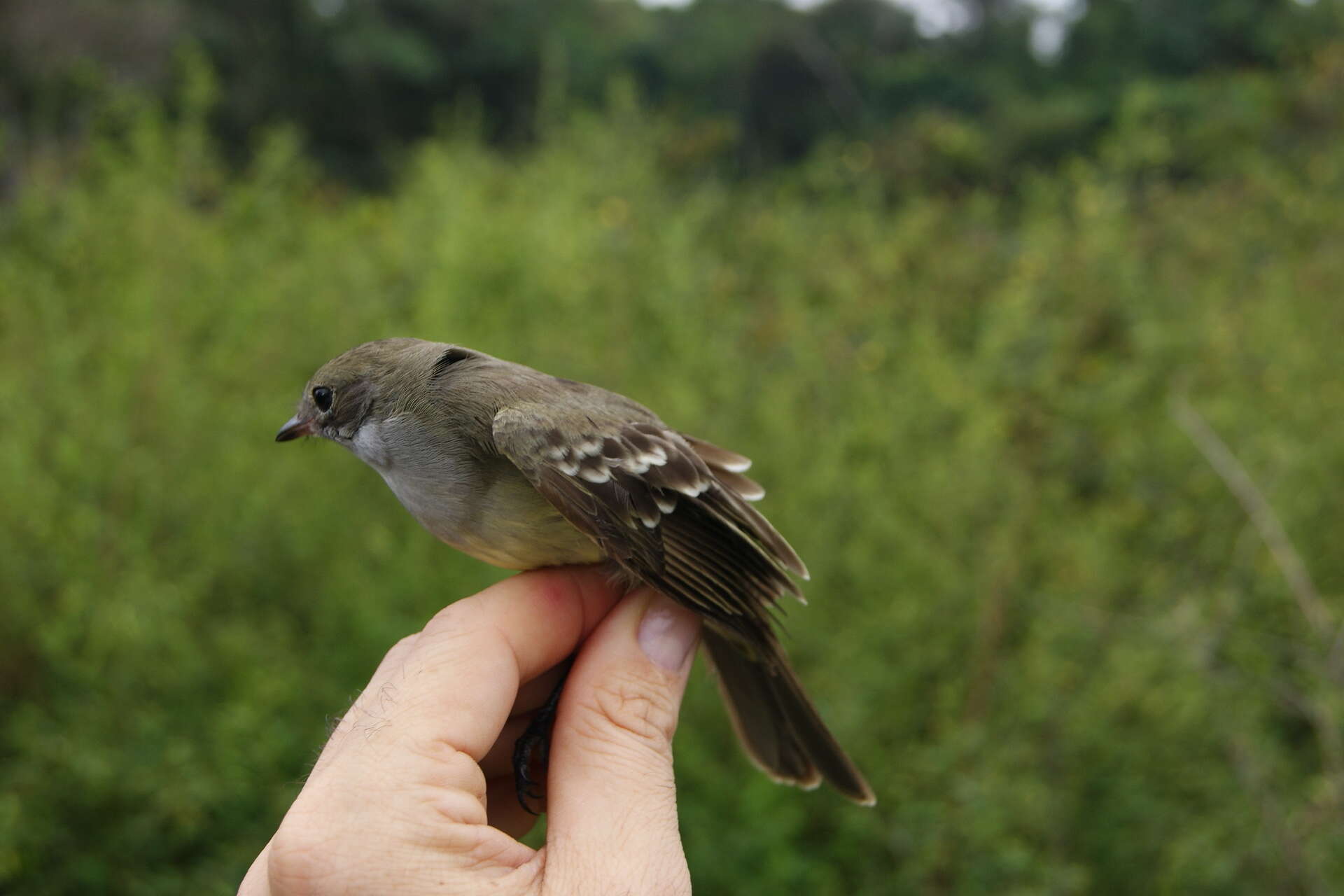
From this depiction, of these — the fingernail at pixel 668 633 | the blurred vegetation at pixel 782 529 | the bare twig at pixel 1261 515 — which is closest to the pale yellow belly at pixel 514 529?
the fingernail at pixel 668 633

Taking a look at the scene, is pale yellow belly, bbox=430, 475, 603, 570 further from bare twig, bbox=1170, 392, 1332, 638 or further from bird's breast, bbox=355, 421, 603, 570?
bare twig, bbox=1170, 392, 1332, 638

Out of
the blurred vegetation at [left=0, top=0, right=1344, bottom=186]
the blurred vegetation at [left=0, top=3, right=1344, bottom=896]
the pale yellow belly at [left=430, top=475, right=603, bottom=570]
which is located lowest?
the blurred vegetation at [left=0, top=3, right=1344, bottom=896]

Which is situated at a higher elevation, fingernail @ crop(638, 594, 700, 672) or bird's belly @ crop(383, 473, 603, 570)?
bird's belly @ crop(383, 473, 603, 570)

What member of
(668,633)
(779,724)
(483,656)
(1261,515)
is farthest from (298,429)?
(1261,515)

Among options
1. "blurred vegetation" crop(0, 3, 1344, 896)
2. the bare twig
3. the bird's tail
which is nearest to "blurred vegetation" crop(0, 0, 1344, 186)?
"blurred vegetation" crop(0, 3, 1344, 896)

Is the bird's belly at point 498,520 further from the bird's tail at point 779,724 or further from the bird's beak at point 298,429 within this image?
the bird's tail at point 779,724

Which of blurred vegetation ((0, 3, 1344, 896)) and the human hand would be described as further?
blurred vegetation ((0, 3, 1344, 896))

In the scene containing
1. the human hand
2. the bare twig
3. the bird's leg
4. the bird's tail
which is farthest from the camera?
the bare twig
